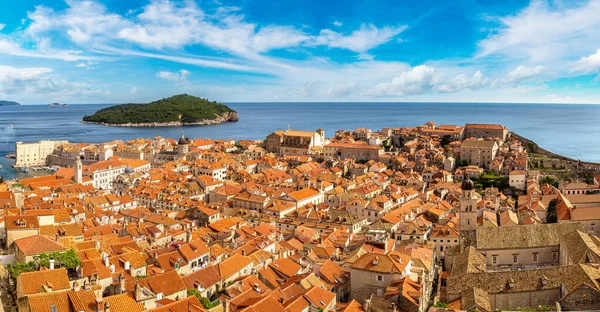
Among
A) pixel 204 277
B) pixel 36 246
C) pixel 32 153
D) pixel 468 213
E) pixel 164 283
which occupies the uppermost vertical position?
pixel 36 246

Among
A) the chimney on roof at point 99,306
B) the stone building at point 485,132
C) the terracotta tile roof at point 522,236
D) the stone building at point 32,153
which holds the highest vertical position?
the stone building at point 485,132

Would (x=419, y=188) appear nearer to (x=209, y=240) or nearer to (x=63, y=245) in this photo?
(x=209, y=240)

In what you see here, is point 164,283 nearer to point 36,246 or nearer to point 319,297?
point 36,246

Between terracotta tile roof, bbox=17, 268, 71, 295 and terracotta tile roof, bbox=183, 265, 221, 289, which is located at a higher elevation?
terracotta tile roof, bbox=17, 268, 71, 295

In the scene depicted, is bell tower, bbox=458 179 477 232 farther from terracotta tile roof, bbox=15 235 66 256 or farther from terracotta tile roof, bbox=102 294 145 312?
terracotta tile roof, bbox=15 235 66 256

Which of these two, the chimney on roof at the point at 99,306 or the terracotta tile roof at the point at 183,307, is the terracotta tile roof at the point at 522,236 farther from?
the chimney on roof at the point at 99,306

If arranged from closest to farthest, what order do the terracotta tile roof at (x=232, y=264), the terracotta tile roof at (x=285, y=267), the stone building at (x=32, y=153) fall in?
the terracotta tile roof at (x=232, y=264) → the terracotta tile roof at (x=285, y=267) → the stone building at (x=32, y=153)

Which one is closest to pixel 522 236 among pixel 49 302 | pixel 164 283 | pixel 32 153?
pixel 164 283

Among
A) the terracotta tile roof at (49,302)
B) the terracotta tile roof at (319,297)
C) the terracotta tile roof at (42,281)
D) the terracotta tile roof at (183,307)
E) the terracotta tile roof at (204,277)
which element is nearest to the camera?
the terracotta tile roof at (49,302)

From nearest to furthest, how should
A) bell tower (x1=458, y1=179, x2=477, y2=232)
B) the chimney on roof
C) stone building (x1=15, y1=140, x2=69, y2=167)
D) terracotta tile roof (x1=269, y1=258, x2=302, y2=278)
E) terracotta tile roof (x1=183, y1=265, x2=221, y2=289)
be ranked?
the chimney on roof → terracotta tile roof (x1=183, y1=265, x2=221, y2=289) → terracotta tile roof (x1=269, y1=258, x2=302, y2=278) → bell tower (x1=458, y1=179, x2=477, y2=232) → stone building (x1=15, y1=140, x2=69, y2=167)

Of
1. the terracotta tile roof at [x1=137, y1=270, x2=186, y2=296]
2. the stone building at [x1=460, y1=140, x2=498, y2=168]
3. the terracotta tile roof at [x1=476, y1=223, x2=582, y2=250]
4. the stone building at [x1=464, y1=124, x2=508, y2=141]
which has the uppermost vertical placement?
the stone building at [x1=464, y1=124, x2=508, y2=141]

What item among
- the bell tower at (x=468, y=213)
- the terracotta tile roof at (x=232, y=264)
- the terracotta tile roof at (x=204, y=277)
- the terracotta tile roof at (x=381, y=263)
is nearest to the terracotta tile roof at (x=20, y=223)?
the terracotta tile roof at (x=204, y=277)

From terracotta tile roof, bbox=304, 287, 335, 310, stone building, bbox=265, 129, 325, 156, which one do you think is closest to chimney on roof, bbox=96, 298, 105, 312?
terracotta tile roof, bbox=304, 287, 335, 310
